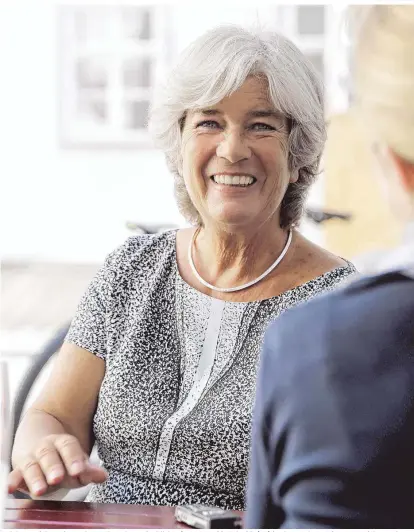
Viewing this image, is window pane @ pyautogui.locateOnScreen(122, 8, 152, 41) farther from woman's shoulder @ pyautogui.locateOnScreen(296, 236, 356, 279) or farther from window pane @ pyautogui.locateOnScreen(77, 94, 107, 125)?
woman's shoulder @ pyautogui.locateOnScreen(296, 236, 356, 279)

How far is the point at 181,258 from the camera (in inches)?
69.6

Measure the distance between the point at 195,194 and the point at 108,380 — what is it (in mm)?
432

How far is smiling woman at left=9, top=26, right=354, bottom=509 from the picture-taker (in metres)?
1.49

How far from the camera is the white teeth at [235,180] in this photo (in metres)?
1.63

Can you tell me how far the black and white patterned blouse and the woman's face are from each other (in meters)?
0.18

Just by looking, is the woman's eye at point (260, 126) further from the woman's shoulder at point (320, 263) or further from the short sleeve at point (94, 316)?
the short sleeve at point (94, 316)

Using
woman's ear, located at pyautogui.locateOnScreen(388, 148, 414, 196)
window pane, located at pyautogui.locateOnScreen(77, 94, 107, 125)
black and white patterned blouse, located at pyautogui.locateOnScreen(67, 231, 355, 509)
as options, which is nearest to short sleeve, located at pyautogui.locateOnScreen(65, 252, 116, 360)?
black and white patterned blouse, located at pyautogui.locateOnScreen(67, 231, 355, 509)

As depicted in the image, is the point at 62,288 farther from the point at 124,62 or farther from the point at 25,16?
the point at 25,16

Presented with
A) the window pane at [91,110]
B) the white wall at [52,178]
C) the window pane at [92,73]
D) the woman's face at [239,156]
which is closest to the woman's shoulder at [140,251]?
the woman's face at [239,156]

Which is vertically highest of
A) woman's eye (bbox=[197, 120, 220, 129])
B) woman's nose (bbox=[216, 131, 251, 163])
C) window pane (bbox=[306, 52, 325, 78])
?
window pane (bbox=[306, 52, 325, 78])

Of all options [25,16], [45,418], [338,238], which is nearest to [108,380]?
[45,418]

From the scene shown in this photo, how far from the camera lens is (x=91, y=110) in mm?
5328

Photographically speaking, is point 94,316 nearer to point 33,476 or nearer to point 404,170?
point 33,476

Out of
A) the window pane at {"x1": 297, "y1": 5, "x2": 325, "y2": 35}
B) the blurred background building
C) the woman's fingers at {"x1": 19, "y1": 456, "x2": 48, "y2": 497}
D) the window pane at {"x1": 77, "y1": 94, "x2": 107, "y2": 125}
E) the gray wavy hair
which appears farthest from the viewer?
the window pane at {"x1": 77, "y1": 94, "x2": 107, "y2": 125}
